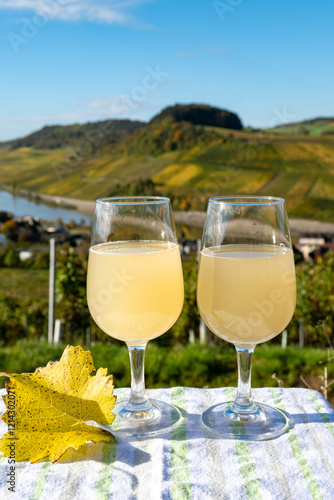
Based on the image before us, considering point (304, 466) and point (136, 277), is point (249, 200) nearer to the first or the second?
point (136, 277)

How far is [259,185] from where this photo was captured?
1217 cm

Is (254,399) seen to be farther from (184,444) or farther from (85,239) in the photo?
(85,239)

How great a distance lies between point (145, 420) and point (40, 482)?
0.93 feet

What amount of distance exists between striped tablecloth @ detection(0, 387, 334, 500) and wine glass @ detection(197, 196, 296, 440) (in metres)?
0.07

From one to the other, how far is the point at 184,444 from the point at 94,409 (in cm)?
18

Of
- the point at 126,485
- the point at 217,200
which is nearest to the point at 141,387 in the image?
the point at 126,485

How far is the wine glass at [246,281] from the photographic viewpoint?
984 mm

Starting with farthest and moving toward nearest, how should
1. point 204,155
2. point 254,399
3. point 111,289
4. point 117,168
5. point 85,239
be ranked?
1. point 204,155
2. point 117,168
3. point 85,239
4. point 254,399
5. point 111,289

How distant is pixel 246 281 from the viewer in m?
0.98

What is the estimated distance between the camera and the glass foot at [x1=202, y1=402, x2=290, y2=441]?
3.09 ft

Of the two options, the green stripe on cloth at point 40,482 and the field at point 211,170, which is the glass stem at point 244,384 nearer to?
the green stripe on cloth at point 40,482

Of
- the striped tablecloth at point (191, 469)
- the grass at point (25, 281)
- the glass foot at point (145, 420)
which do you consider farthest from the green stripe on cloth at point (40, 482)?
the grass at point (25, 281)

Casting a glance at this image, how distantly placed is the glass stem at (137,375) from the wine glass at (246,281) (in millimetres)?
143

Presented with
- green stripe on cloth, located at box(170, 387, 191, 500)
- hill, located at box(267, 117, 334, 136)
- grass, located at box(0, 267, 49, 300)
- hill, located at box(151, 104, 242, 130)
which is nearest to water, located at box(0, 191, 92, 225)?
grass, located at box(0, 267, 49, 300)
